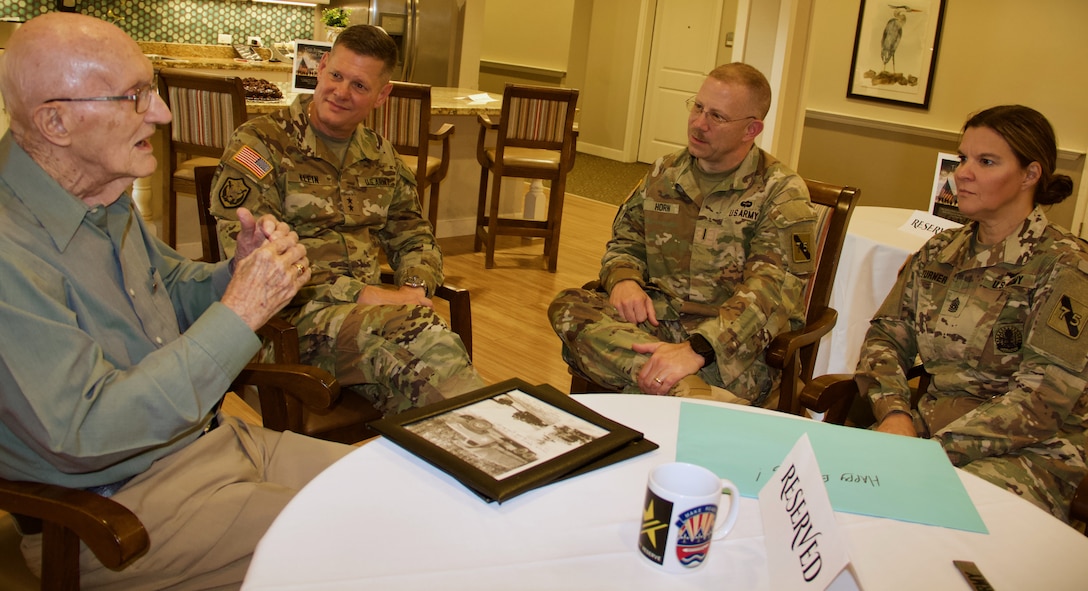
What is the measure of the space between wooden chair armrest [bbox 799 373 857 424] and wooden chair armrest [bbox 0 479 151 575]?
1.33 metres

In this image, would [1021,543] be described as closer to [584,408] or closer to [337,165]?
[584,408]

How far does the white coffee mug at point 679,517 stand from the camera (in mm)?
1094

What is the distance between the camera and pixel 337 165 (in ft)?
8.39

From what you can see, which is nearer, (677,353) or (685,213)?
(677,353)

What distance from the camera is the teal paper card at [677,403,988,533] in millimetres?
1322

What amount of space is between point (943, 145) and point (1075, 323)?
16.7 ft

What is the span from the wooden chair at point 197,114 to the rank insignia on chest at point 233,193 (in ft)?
5.73

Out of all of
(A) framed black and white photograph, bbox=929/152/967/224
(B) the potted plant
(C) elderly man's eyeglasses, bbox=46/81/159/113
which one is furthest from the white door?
(C) elderly man's eyeglasses, bbox=46/81/159/113

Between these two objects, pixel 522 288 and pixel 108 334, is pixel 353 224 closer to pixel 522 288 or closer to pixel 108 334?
pixel 108 334

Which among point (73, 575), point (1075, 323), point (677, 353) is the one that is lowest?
point (73, 575)

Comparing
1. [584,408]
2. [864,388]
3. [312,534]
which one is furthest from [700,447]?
[864,388]

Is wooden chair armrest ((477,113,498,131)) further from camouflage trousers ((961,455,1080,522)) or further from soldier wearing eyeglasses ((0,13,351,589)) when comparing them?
camouflage trousers ((961,455,1080,522))

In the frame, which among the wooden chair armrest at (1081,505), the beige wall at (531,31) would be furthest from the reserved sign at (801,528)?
the beige wall at (531,31)

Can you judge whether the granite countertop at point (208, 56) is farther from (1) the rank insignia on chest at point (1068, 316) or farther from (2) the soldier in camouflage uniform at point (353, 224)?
(1) the rank insignia on chest at point (1068, 316)
